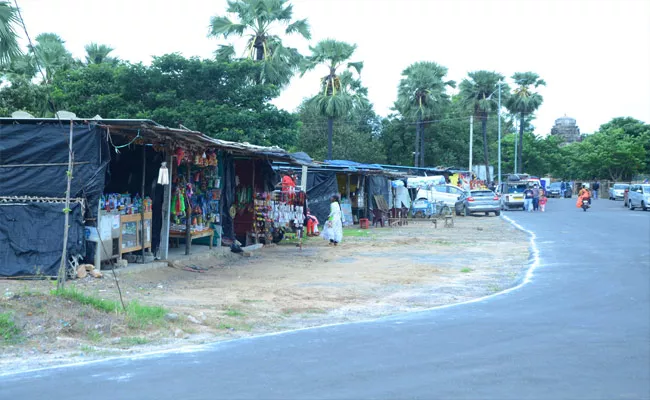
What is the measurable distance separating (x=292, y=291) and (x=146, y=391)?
673cm

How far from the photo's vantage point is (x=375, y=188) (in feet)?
113

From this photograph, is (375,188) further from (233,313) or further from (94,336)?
(94,336)

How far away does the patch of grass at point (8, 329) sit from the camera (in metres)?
8.39

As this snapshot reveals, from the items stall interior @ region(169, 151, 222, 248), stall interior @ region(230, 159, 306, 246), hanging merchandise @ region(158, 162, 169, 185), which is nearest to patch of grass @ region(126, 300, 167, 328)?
hanging merchandise @ region(158, 162, 169, 185)

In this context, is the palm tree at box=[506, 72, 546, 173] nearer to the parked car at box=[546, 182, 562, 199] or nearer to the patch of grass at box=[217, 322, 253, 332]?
the parked car at box=[546, 182, 562, 199]

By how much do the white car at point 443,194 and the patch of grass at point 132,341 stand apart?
35117 mm

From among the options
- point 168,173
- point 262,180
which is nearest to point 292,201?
point 262,180

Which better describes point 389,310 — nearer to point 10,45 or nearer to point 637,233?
point 10,45

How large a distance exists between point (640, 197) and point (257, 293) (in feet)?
135

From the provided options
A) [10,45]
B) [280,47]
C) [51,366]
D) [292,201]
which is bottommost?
[51,366]

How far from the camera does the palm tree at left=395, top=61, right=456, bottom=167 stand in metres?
60.6

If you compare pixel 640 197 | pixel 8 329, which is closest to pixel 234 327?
pixel 8 329

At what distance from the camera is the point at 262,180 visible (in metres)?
Result: 21.1

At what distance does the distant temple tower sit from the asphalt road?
114m
